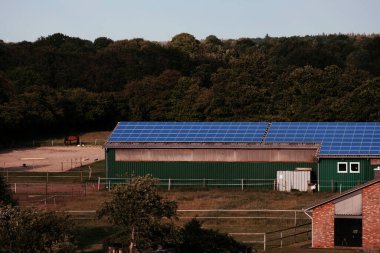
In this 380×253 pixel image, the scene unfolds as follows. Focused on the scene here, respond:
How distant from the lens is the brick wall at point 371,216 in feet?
141

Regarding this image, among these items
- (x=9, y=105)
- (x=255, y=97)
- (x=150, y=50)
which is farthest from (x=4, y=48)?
(x=255, y=97)

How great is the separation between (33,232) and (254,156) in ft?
100

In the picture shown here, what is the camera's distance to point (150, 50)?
493 ft

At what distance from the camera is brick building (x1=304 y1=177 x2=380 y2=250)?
142 feet

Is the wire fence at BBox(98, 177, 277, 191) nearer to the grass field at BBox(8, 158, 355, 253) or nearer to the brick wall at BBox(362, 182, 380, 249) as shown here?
the grass field at BBox(8, 158, 355, 253)

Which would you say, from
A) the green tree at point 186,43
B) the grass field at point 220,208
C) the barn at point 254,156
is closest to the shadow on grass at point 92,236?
the grass field at point 220,208

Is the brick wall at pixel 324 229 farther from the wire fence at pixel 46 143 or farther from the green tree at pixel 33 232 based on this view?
the wire fence at pixel 46 143

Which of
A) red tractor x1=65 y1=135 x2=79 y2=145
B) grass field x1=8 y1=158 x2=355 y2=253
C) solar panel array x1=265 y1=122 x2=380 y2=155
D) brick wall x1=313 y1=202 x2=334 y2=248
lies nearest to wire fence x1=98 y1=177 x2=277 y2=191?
grass field x1=8 y1=158 x2=355 y2=253

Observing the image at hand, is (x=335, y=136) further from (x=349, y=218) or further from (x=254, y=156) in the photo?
(x=349, y=218)

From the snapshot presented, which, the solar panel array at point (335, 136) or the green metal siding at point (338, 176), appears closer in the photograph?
the green metal siding at point (338, 176)

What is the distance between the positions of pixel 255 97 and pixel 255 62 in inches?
406

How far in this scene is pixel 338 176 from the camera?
6084 cm

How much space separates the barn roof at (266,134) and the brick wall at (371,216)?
1679 centimetres

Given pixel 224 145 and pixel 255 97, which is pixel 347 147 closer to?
pixel 224 145
